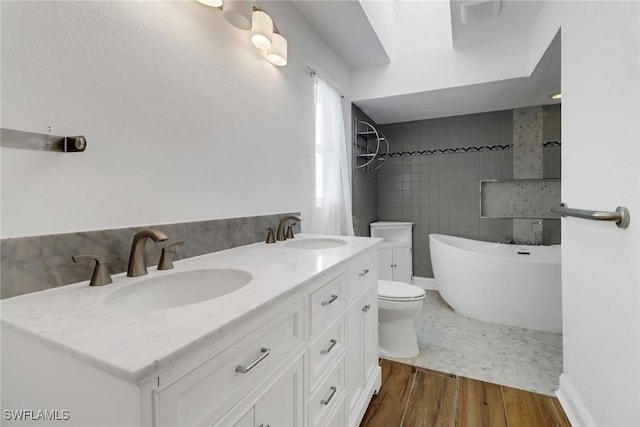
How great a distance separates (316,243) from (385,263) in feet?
6.05

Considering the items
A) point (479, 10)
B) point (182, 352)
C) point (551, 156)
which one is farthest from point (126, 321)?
point (551, 156)

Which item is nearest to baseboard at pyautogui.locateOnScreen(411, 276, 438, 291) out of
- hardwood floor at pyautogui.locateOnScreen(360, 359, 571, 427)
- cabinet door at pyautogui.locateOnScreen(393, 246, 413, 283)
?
cabinet door at pyautogui.locateOnScreen(393, 246, 413, 283)

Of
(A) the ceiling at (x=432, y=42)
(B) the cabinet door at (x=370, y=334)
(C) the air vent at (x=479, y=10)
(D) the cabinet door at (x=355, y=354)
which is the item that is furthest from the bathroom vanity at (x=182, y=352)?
(C) the air vent at (x=479, y=10)

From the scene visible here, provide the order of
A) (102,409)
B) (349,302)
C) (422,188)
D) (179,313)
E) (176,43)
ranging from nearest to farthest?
(102,409) < (179,313) < (176,43) < (349,302) < (422,188)

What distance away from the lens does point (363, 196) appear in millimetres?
3258

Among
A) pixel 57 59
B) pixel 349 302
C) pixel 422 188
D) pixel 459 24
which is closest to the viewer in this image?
pixel 57 59

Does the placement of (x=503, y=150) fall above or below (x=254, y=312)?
above

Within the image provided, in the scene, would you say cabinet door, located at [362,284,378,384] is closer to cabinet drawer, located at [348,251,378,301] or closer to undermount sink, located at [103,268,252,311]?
cabinet drawer, located at [348,251,378,301]

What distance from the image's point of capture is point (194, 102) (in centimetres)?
117

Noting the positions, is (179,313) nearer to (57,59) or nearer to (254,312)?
(254,312)

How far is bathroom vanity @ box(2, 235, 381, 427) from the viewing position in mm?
442

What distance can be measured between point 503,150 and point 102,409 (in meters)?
3.87

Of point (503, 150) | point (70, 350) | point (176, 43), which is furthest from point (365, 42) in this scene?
point (70, 350)

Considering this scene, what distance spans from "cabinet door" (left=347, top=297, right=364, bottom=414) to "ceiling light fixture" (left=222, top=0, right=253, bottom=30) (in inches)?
52.3
